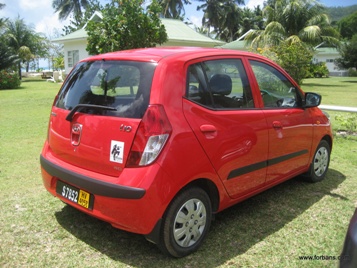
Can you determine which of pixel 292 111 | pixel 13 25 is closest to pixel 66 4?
pixel 13 25

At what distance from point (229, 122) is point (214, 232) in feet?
3.56

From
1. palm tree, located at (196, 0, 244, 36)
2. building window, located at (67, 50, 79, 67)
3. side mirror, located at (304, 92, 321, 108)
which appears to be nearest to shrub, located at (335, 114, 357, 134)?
side mirror, located at (304, 92, 321, 108)

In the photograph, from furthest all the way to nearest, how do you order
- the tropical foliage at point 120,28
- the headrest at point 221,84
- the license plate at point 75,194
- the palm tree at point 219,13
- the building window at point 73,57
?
1. the palm tree at point 219,13
2. the building window at point 73,57
3. the tropical foliage at point 120,28
4. the headrest at point 221,84
5. the license plate at point 75,194

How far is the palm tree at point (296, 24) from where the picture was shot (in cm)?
2592

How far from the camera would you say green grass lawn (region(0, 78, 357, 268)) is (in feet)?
9.70

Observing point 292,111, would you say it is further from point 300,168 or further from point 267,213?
point 267,213

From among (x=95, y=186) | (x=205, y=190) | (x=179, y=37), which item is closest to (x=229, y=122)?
(x=205, y=190)

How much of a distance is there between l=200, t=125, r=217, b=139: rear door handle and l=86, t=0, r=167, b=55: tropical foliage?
6481 mm

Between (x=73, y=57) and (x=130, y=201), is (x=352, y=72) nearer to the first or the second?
(x=73, y=57)

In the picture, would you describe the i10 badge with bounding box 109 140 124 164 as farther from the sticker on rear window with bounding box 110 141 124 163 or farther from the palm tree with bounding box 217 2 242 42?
the palm tree with bounding box 217 2 242 42

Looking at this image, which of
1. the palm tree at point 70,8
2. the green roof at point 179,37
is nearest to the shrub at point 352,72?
the green roof at point 179,37

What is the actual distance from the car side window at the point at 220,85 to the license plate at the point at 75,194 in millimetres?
1175

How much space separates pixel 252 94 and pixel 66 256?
2.30 meters

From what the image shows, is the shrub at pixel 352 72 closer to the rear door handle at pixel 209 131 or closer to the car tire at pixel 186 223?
the rear door handle at pixel 209 131
